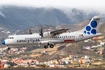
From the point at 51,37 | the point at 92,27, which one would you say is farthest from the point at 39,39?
the point at 92,27

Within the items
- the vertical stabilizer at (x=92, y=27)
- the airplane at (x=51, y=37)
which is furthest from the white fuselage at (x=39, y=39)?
the vertical stabilizer at (x=92, y=27)

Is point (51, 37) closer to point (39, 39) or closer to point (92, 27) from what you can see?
point (39, 39)

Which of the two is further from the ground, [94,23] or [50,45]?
[94,23]

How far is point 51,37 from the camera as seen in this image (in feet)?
326

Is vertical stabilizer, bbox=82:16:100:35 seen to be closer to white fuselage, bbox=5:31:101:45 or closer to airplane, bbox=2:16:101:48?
airplane, bbox=2:16:101:48

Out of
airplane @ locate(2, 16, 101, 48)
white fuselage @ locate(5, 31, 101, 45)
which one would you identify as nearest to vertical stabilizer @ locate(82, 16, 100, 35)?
airplane @ locate(2, 16, 101, 48)

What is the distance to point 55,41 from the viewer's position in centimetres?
9969

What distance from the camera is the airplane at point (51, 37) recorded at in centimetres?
9738

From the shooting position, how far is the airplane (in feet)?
319

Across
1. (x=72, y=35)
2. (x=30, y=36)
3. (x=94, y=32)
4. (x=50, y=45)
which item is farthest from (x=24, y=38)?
(x=94, y=32)

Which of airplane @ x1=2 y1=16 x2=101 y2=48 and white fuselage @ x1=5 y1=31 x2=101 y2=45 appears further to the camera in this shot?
airplane @ x1=2 y1=16 x2=101 y2=48

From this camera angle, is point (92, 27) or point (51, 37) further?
point (92, 27)

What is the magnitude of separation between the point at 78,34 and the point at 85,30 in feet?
10.9

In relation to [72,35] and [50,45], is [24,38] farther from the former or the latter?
[72,35]
